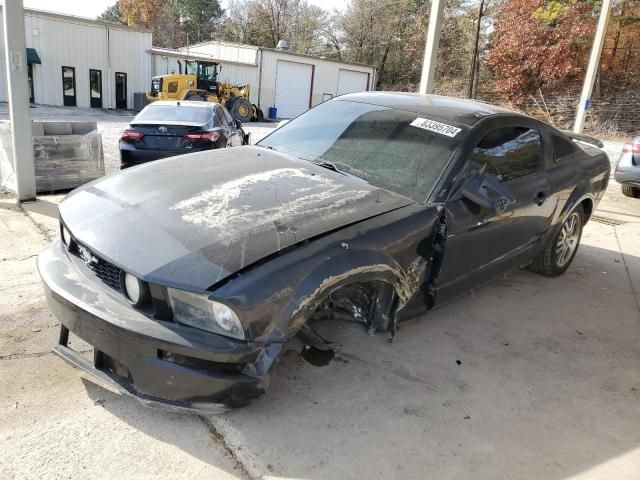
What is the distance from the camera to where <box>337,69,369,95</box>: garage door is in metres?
31.9

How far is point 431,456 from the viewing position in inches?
94.0

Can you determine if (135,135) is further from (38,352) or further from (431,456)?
(431,456)

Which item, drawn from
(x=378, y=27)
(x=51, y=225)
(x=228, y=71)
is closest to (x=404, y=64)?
(x=378, y=27)

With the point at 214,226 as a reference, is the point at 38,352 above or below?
below

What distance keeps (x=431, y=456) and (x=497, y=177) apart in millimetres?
1941

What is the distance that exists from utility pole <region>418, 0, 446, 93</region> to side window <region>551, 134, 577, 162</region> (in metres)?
3.57

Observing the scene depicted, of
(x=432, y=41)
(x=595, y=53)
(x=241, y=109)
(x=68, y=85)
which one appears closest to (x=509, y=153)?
(x=432, y=41)

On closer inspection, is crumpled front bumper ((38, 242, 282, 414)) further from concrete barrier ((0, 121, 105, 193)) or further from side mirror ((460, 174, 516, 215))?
concrete barrier ((0, 121, 105, 193))

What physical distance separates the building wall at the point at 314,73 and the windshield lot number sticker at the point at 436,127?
26474 mm

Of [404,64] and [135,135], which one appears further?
[404,64]

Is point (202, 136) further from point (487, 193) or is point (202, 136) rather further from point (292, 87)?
point (292, 87)

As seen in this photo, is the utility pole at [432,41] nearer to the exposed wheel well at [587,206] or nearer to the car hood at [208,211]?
the exposed wheel well at [587,206]

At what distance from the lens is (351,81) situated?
3247 cm

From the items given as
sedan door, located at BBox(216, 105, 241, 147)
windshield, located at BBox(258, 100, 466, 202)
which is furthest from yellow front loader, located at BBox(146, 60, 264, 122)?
windshield, located at BBox(258, 100, 466, 202)
